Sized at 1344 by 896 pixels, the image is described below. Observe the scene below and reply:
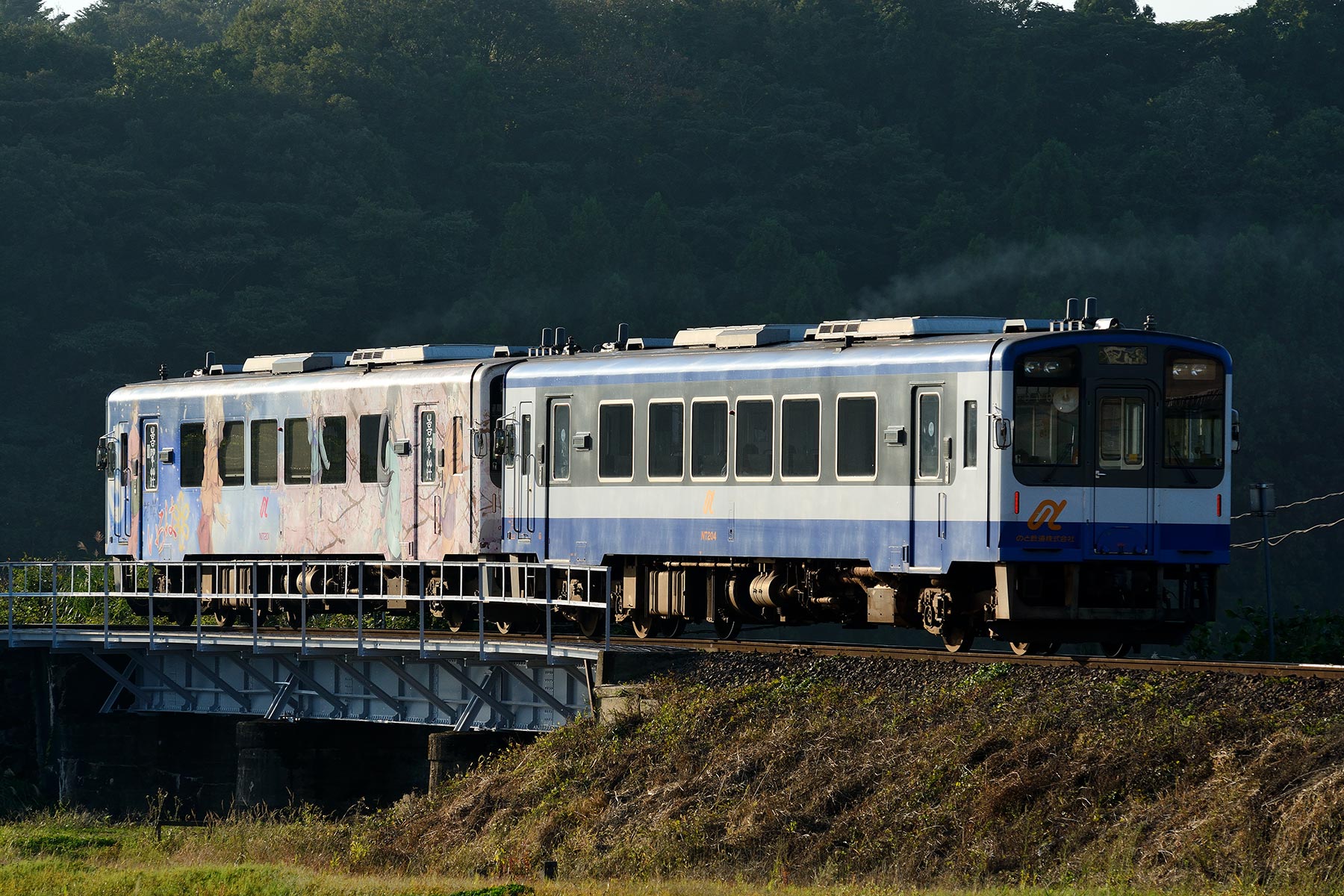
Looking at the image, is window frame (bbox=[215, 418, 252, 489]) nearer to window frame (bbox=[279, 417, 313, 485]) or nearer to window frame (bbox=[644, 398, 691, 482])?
window frame (bbox=[279, 417, 313, 485])

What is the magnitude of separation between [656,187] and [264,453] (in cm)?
5374

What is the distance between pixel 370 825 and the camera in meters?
24.2

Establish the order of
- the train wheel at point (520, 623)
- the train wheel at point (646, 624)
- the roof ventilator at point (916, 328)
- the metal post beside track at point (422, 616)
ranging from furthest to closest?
the train wheel at point (520, 623) → the train wheel at point (646, 624) → the metal post beside track at point (422, 616) → the roof ventilator at point (916, 328)

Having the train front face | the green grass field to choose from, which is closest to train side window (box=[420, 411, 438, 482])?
the green grass field

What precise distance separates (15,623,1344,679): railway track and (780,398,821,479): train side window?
1.94 metres

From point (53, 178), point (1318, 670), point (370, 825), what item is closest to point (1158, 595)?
point (1318, 670)

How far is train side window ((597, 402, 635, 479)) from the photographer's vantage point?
2608cm

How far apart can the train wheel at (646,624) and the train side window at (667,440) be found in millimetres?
1850

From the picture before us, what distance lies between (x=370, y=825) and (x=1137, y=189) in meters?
62.9

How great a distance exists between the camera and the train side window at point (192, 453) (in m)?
33.2

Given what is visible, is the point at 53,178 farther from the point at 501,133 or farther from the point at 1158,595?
the point at 1158,595

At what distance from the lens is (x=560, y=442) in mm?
27188

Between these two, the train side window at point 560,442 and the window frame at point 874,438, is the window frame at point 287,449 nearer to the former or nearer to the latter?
the train side window at point 560,442

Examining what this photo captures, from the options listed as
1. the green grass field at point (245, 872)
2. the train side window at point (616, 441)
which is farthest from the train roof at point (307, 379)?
the green grass field at point (245, 872)
